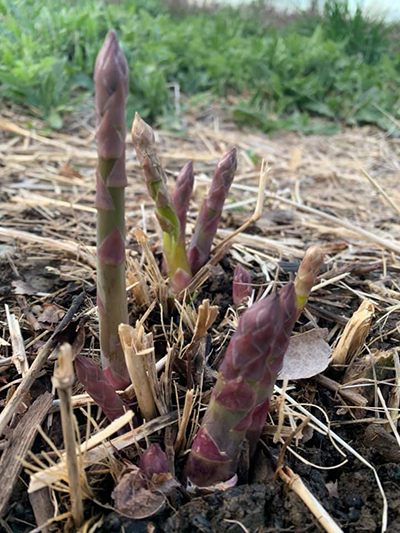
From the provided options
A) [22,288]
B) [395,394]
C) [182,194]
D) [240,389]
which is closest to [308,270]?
[240,389]

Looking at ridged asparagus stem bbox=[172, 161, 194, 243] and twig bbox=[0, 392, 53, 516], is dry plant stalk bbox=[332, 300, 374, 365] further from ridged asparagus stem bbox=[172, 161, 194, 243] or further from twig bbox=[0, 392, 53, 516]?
twig bbox=[0, 392, 53, 516]

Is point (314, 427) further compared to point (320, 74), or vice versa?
point (320, 74)

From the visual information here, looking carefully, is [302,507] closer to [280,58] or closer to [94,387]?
[94,387]

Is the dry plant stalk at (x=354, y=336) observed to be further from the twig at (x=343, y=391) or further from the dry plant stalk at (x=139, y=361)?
the dry plant stalk at (x=139, y=361)

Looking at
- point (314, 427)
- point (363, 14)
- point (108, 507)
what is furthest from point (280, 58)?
point (108, 507)

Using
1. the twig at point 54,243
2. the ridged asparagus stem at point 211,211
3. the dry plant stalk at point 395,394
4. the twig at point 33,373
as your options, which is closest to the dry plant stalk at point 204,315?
the twig at point 33,373

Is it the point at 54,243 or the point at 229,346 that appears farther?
the point at 54,243

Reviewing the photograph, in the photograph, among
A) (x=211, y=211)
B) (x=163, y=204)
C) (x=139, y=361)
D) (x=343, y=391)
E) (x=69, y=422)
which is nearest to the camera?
(x=69, y=422)

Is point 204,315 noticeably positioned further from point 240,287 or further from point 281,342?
point 240,287
